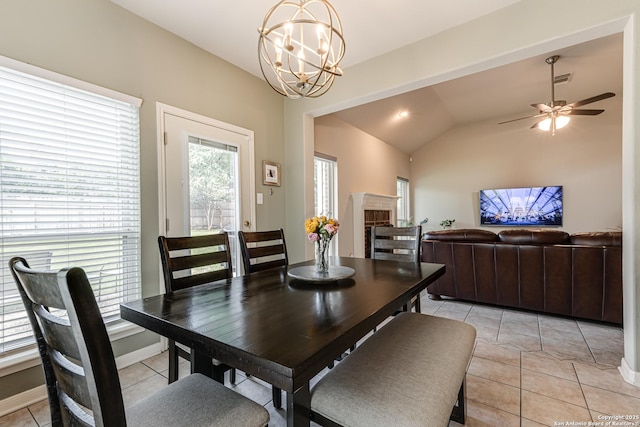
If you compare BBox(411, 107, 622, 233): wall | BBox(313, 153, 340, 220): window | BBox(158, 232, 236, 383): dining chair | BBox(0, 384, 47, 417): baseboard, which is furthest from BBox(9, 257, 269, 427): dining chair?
BBox(411, 107, 622, 233): wall

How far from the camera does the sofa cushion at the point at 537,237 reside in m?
2.81

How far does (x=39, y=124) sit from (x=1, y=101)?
18cm

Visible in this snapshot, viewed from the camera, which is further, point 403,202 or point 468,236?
point 403,202

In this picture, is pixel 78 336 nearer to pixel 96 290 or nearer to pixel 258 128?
pixel 96 290

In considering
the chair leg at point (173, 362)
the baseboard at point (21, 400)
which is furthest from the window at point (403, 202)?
the baseboard at point (21, 400)

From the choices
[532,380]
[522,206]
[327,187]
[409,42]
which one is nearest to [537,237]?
[532,380]

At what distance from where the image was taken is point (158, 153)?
7.63 ft

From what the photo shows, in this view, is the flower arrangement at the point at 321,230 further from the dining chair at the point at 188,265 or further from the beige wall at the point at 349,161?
the beige wall at the point at 349,161

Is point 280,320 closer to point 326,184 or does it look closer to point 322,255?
point 322,255

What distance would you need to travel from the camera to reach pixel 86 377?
24.8 inches

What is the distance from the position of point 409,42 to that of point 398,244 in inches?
72.7

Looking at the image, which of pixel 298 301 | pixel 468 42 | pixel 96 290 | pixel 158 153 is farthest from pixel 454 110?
pixel 96 290

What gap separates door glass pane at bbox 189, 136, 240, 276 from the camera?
2.57 meters

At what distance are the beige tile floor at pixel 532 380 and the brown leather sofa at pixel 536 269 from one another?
0.22m
